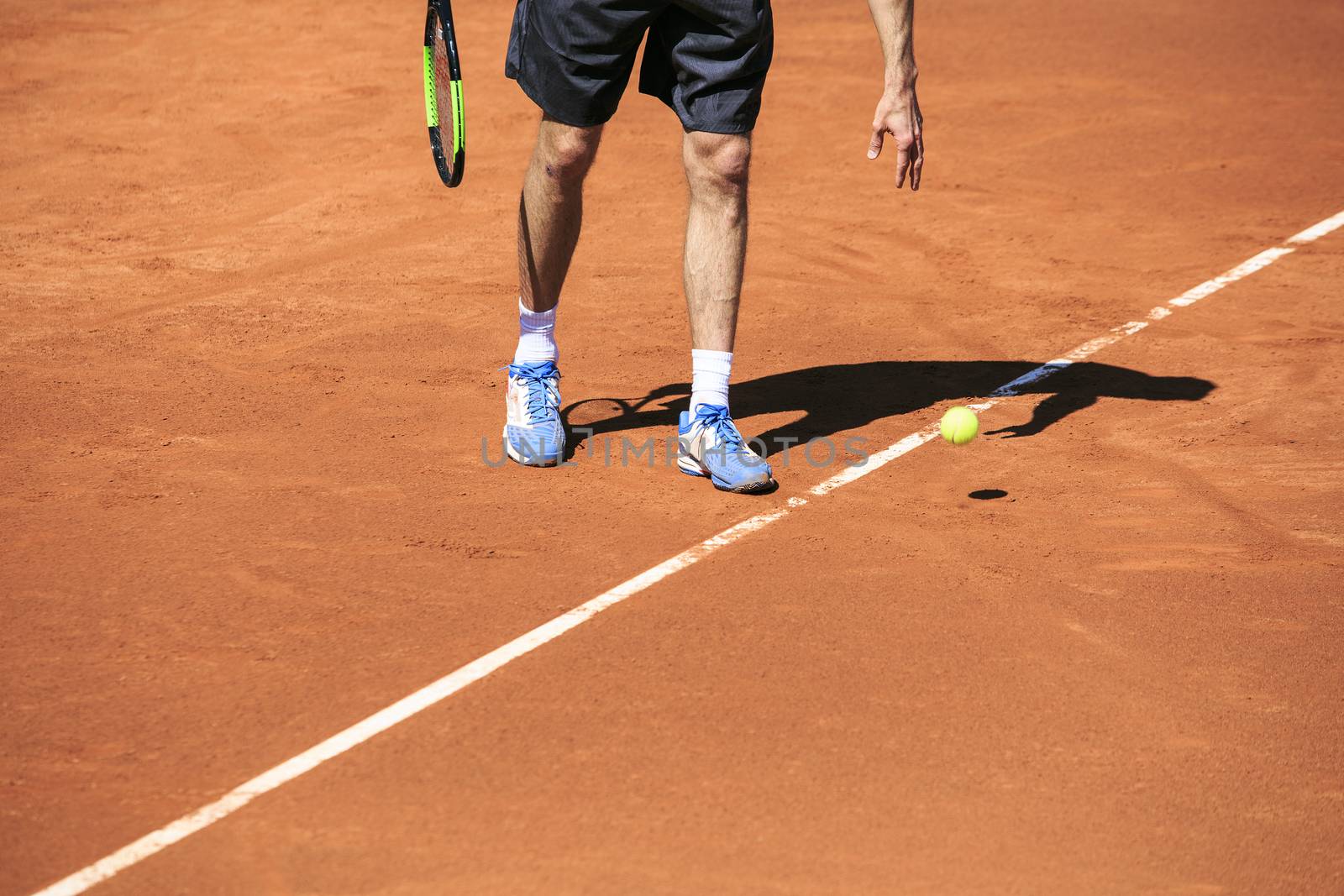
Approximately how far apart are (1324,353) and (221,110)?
6239 mm

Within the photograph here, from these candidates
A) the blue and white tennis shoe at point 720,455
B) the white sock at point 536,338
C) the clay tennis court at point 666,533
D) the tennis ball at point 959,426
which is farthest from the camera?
the white sock at point 536,338

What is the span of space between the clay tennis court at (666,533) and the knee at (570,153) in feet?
2.80

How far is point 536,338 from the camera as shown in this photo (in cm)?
495

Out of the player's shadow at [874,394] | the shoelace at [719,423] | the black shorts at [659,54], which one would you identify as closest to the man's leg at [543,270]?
the black shorts at [659,54]

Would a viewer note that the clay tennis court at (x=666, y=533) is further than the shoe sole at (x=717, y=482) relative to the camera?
No

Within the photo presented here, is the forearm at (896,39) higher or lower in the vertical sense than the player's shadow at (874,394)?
higher

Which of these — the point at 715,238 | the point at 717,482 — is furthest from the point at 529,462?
the point at 715,238

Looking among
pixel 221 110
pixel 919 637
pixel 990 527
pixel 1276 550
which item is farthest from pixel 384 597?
pixel 221 110

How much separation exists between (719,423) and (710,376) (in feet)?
0.55

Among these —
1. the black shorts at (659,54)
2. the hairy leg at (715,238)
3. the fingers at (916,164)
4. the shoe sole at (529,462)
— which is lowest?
the shoe sole at (529,462)

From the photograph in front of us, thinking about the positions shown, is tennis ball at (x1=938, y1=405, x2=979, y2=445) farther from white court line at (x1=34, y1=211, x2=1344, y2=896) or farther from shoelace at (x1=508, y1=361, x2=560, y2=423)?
shoelace at (x1=508, y1=361, x2=560, y2=423)

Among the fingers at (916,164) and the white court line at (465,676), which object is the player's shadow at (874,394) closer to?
the white court line at (465,676)

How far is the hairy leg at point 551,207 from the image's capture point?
4.66 metres

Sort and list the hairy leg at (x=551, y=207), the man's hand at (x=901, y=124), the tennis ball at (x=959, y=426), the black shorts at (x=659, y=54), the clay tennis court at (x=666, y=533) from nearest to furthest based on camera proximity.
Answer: the clay tennis court at (x=666, y=533) < the man's hand at (x=901, y=124) < the black shorts at (x=659, y=54) < the hairy leg at (x=551, y=207) < the tennis ball at (x=959, y=426)
